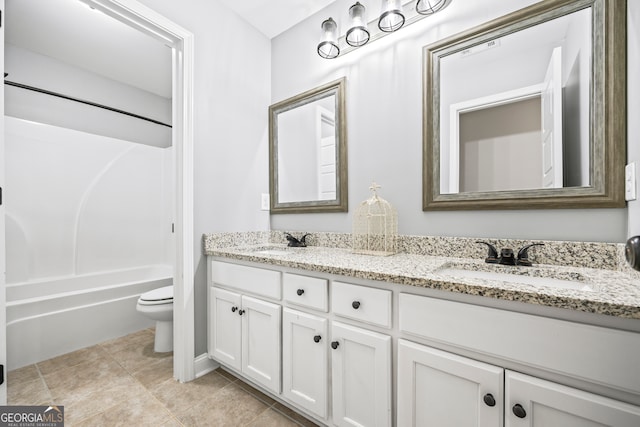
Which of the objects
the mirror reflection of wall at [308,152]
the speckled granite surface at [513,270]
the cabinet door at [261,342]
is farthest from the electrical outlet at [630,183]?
the cabinet door at [261,342]

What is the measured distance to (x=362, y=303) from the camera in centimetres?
106

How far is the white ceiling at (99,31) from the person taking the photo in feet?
6.13

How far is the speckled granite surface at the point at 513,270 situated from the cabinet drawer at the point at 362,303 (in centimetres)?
6

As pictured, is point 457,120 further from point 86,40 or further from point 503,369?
point 86,40

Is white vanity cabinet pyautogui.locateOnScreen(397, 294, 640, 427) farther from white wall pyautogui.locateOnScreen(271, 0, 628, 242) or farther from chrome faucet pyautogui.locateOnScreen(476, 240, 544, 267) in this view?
white wall pyautogui.locateOnScreen(271, 0, 628, 242)

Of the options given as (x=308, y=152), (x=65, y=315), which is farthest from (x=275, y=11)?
(x=65, y=315)

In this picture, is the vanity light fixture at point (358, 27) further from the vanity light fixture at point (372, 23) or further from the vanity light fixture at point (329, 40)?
the vanity light fixture at point (329, 40)

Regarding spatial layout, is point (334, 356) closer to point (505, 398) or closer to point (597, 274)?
point (505, 398)

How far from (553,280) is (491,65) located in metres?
1.01

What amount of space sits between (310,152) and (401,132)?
678 mm

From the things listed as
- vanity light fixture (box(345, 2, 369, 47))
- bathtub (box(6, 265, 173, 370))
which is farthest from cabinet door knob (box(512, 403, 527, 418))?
bathtub (box(6, 265, 173, 370))

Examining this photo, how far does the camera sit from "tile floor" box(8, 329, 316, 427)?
1.35 metres

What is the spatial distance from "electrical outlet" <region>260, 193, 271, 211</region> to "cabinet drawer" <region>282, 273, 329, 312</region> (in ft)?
3.08

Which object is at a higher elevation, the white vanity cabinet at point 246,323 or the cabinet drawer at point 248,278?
the cabinet drawer at point 248,278
